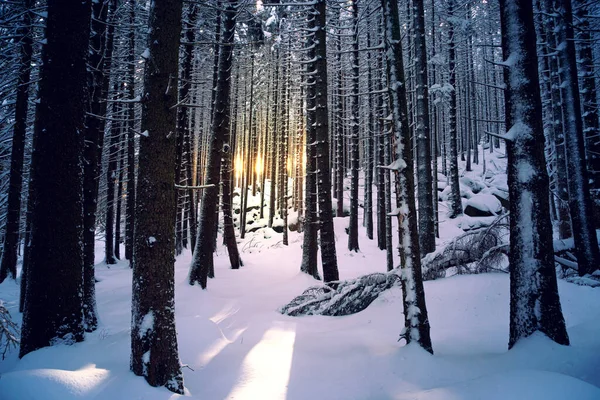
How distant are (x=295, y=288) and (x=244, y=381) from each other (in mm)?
5394

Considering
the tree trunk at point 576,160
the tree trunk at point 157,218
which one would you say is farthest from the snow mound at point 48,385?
the tree trunk at point 576,160

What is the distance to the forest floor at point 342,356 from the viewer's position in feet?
10.2

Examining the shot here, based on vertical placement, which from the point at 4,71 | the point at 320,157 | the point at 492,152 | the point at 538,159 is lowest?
the point at 538,159

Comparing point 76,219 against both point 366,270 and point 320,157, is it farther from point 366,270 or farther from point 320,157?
point 366,270

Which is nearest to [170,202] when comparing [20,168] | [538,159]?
[538,159]

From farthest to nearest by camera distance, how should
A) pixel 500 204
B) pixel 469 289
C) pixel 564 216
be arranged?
pixel 500 204 → pixel 564 216 → pixel 469 289

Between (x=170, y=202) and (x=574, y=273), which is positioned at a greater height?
(x=170, y=202)

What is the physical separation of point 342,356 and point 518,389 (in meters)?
2.43

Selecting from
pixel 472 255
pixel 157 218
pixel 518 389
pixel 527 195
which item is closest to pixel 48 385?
pixel 157 218

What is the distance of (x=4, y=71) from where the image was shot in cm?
851

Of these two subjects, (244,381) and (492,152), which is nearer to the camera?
(244,381)

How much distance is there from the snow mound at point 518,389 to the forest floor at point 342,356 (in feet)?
0.04

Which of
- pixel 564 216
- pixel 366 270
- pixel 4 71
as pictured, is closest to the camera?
pixel 4 71

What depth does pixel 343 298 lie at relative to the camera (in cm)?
695
